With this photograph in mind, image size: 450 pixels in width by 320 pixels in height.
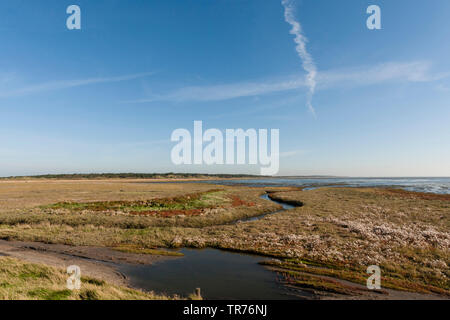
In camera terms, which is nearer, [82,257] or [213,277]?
[213,277]

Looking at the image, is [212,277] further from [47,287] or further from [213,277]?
[47,287]

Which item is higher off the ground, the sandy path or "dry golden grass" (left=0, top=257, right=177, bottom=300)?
"dry golden grass" (left=0, top=257, right=177, bottom=300)

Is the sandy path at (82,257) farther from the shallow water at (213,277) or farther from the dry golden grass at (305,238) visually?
the dry golden grass at (305,238)

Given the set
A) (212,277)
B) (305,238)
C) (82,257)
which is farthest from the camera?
(305,238)

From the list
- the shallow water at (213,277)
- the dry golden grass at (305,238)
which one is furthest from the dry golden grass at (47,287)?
the dry golden grass at (305,238)

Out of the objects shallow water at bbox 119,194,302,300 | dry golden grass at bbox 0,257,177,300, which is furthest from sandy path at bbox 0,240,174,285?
dry golden grass at bbox 0,257,177,300

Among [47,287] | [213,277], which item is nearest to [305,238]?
[213,277]

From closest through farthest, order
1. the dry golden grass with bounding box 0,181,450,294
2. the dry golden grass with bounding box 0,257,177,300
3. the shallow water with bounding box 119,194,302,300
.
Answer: the dry golden grass with bounding box 0,257,177,300 → the shallow water with bounding box 119,194,302,300 → the dry golden grass with bounding box 0,181,450,294

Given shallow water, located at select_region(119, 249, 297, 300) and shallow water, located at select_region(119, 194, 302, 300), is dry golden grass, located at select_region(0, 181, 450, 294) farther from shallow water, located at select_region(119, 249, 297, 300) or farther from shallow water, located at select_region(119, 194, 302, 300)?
shallow water, located at select_region(119, 249, 297, 300)

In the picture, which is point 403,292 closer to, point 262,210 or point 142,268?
point 142,268

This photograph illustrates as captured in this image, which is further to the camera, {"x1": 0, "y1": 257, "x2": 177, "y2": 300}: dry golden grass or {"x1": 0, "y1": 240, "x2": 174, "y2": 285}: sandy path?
{"x1": 0, "y1": 240, "x2": 174, "y2": 285}: sandy path

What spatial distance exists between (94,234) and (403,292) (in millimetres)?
25124
